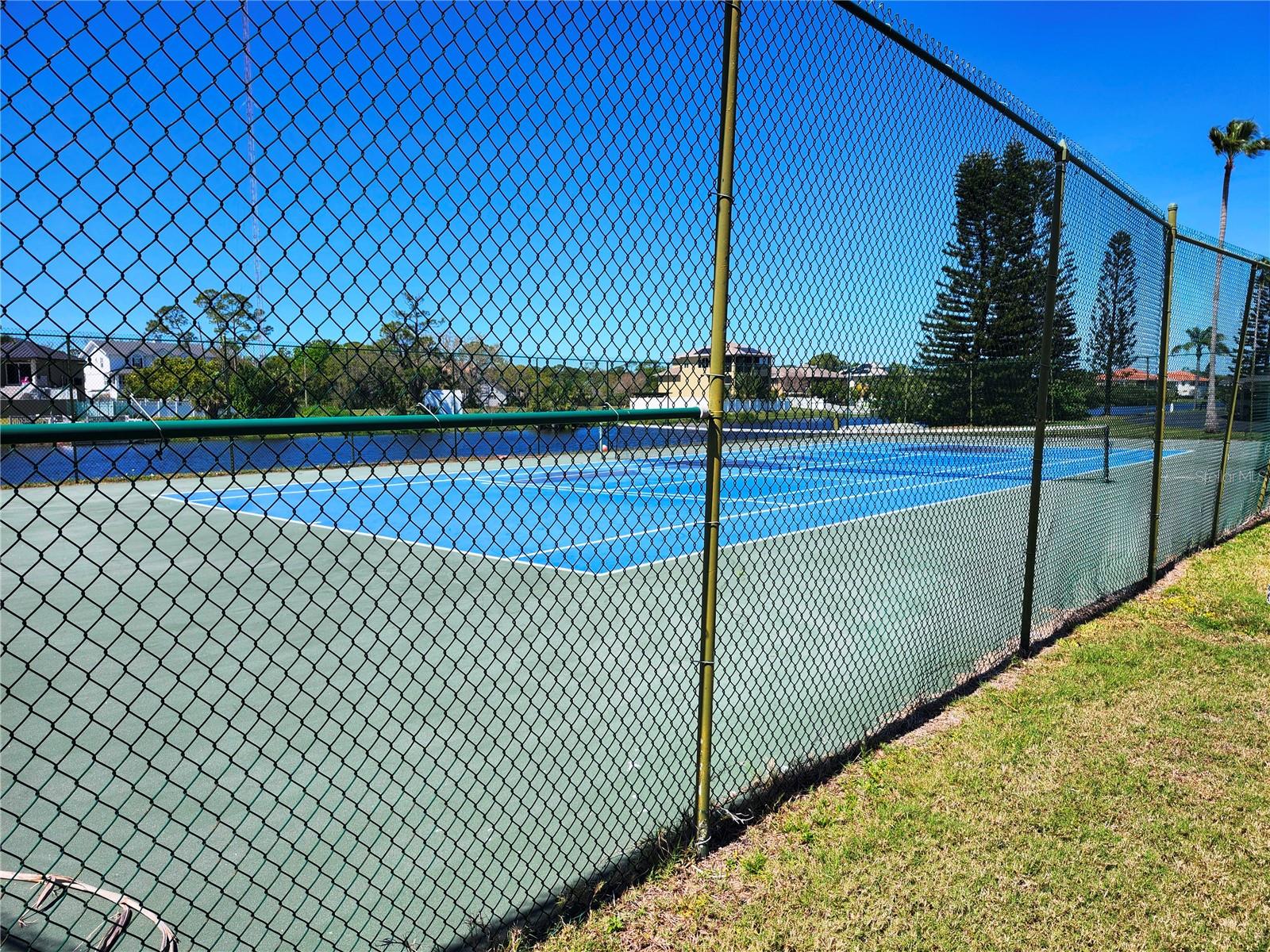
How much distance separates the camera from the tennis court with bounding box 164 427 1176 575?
192 inches

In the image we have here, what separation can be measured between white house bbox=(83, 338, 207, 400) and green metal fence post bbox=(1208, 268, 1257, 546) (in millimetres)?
9758

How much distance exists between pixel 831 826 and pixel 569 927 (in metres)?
1.14

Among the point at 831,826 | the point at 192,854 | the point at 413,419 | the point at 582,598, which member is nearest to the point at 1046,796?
the point at 831,826

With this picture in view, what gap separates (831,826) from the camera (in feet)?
9.91

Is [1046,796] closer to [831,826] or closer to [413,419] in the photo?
[831,826]

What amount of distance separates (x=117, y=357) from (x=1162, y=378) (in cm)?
738

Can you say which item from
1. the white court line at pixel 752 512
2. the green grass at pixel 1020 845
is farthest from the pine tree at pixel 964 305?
the green grass at pixel 1020 845

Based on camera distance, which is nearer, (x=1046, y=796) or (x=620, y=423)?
(x=620, y=423)

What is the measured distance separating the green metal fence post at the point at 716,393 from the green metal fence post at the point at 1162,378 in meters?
5.31

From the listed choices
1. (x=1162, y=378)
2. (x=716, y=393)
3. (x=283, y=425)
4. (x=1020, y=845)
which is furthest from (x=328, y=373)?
(x=1162, y=378)

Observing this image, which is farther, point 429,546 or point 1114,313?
Answer: point 429,546

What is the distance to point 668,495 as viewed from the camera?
9469mm

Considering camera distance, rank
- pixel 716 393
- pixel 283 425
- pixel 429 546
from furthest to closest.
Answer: pixel 429 546 < pixel 716 393 < pixel 283 425

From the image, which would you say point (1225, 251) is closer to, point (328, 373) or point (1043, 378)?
point (1043, 378)
